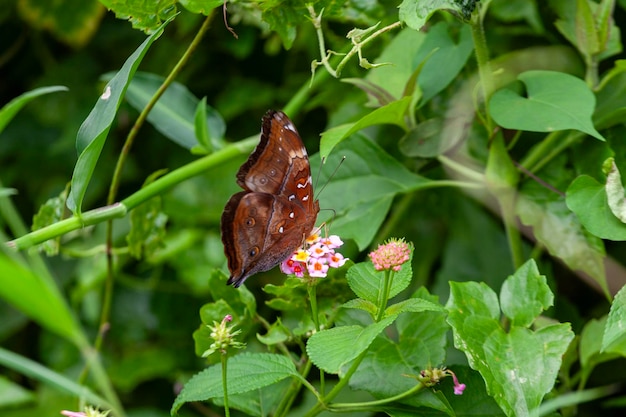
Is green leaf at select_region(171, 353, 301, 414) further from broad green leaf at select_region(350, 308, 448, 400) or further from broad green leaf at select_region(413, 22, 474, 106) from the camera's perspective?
broad green leaf at select_region(413, 22, 474, 106)

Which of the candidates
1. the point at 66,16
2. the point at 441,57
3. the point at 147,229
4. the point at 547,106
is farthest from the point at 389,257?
the point at 66,16

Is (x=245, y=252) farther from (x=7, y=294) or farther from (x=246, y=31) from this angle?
(x=246, y=31)

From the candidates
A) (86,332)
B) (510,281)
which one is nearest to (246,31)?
(86,332)

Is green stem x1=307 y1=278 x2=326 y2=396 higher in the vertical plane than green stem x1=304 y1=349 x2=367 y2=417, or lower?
higher

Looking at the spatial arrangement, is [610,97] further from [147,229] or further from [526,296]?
[147,229]

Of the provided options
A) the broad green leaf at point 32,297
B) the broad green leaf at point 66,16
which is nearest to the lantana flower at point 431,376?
the broad green leaf at point 32,297

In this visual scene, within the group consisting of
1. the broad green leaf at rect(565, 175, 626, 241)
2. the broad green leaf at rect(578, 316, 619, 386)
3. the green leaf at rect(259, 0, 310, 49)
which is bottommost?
the broad green leaf at rect(578, 316, 619, 386)

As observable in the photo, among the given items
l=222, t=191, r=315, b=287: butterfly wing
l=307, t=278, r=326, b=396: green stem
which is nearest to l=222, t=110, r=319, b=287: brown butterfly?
l=222, t=191, r=315, b=287: butterfly wing
